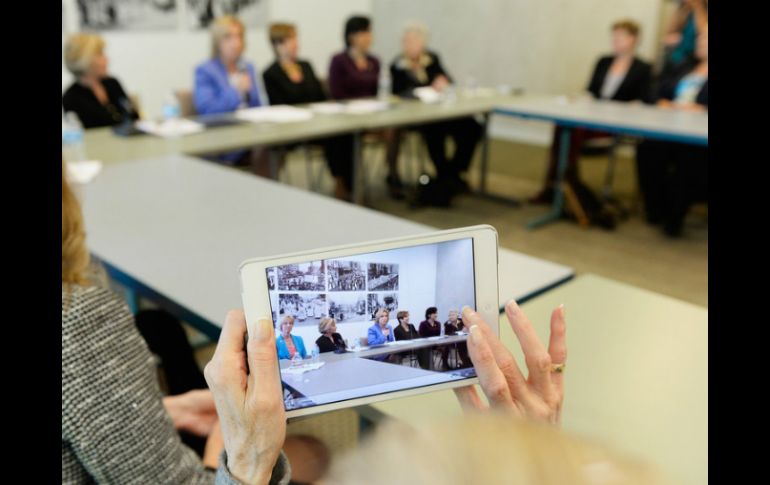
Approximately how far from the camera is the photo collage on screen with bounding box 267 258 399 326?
0.67m

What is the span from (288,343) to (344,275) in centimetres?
9

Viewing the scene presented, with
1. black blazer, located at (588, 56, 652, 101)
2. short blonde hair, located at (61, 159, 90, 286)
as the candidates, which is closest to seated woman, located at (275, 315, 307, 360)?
short blonde hair, located at (61, 159, 90, 286)

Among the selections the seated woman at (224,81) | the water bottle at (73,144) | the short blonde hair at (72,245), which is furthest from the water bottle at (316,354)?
the seated woman at (224,81)

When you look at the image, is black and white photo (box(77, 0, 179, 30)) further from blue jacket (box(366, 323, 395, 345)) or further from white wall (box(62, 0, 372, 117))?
blue jacket (box(366, 323, 395, 345))

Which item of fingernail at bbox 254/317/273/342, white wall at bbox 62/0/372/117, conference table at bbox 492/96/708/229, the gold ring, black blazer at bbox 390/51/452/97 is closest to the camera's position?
fingernail at bbox 254/317/273/342

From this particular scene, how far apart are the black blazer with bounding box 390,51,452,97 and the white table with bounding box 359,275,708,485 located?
11.6 ft

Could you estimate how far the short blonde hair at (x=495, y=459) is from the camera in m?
0.43

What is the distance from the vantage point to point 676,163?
4.01 m

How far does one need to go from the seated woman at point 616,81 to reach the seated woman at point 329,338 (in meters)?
3.89

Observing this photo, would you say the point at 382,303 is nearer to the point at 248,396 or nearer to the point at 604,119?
the point at 248,396

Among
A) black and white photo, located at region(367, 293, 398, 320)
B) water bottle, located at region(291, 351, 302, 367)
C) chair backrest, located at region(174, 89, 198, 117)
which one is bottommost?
water bottle, located at region(291, 351, 302, 367)
